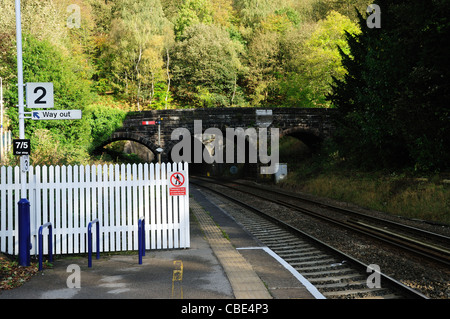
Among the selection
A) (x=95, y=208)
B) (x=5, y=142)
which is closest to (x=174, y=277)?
(x=95, y=208)

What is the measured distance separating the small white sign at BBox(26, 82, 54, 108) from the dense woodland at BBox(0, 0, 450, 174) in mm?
5784

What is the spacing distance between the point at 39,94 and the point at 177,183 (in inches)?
128

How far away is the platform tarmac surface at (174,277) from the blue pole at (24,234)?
0.54 m

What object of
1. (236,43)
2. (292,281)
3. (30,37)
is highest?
(236,43)

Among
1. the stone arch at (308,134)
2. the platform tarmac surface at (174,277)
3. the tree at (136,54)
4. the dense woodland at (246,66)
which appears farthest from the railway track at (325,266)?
the tree at (136,54)

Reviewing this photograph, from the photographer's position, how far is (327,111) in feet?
116

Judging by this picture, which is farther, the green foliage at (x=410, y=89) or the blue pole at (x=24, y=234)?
the green foliage at (x=410, y=89)

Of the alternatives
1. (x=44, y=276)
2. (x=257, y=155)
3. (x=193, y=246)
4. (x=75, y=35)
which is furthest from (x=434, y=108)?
(x=75, y=35)

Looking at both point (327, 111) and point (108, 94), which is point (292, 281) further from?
point (108, 94)

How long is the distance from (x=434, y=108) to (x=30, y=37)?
887 inches

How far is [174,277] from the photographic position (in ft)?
20.5

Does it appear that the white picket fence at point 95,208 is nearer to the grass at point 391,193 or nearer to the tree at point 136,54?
the grass at point 391,193

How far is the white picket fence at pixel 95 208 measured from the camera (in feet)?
25.2
